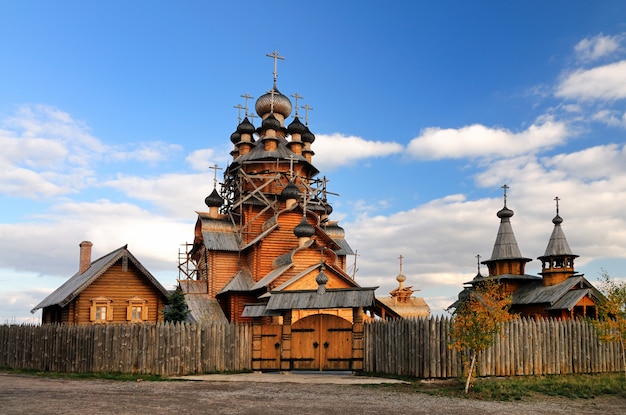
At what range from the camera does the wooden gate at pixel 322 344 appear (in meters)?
22.4

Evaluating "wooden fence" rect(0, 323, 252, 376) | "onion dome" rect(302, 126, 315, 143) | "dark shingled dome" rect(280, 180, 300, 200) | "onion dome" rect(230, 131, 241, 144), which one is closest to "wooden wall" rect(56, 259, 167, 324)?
"wooden fence" rect(0, 323, 252, 376)

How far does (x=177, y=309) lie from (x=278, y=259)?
668cm

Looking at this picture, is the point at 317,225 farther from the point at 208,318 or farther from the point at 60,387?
the point at 60,387

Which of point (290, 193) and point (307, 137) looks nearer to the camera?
point (290, 193)

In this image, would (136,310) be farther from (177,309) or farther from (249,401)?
(249,401)

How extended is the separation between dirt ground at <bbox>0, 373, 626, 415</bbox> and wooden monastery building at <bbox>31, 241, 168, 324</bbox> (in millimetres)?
7712

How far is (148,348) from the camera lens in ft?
72.4

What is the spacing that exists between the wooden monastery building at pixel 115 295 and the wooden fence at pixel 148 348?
232cm

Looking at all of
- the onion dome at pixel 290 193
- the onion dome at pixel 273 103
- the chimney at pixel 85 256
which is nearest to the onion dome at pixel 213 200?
the onion dome at pixel 290 193

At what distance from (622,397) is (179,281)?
1117 inches

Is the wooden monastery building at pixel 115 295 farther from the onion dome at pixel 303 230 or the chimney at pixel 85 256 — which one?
the onion dome at pixel 303 230

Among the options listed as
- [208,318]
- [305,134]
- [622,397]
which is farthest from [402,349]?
[305,134]

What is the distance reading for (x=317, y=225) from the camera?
38.7 meters

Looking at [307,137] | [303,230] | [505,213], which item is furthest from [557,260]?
[307,137]
